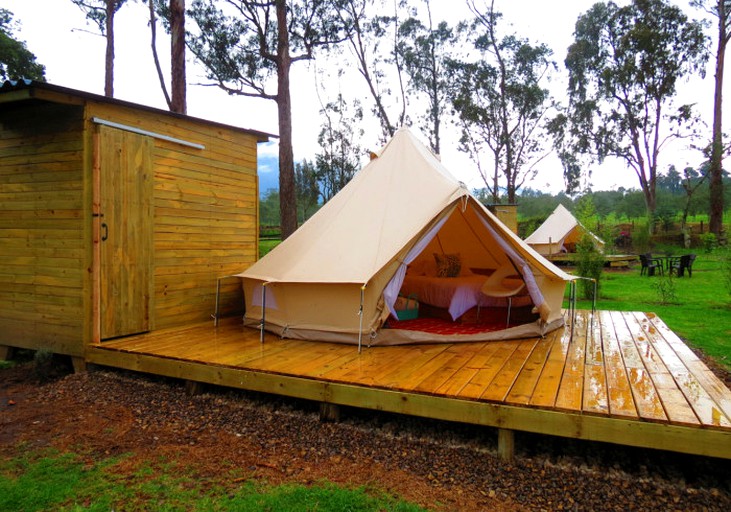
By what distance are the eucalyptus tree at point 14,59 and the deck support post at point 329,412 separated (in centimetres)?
1740

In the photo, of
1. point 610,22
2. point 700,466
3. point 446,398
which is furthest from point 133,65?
point 610,22

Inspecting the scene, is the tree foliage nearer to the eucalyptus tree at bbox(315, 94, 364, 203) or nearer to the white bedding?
the eucalyptus tree at bbox(315, 94, 364, 203)

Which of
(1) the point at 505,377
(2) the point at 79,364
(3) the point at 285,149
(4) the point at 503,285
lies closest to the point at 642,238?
(3) the point at 285,149

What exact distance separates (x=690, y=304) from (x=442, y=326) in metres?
5.23

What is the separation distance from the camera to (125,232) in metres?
4.48

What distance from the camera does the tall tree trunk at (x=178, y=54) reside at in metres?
7.97

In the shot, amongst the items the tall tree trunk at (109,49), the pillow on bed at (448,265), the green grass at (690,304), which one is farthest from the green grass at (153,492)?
the tall tree trunk at (109,49)

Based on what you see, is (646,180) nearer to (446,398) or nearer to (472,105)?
(472,105)

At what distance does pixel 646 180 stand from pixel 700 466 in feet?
74.7

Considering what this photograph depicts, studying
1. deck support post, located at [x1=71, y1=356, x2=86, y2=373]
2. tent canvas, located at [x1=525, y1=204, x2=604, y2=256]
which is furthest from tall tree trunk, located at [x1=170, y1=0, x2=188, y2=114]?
tent canvas, located at [x1=525, y1=204, x2=604, y2=256]

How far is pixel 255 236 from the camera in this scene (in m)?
6.21

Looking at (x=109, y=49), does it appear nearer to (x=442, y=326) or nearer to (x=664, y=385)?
(x=442, y=326)

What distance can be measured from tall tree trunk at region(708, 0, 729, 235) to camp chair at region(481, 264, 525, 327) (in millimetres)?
15722

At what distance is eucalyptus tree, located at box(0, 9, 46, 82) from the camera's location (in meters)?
15.0
